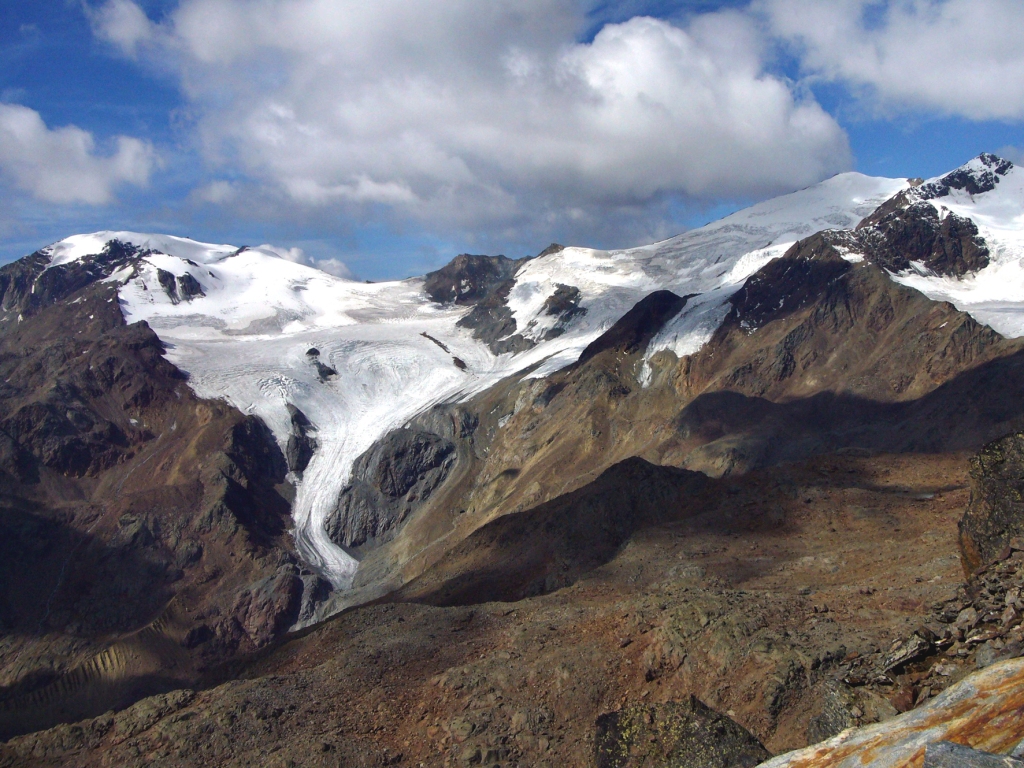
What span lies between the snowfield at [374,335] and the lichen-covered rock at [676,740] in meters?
81.8

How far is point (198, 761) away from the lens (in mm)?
17844

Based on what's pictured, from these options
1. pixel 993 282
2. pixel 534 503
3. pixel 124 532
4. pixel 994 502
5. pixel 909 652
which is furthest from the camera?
pixel 993 282

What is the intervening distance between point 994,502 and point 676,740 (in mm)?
7366

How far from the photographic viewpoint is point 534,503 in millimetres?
80750

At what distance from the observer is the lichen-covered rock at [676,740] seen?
1245 centimetres

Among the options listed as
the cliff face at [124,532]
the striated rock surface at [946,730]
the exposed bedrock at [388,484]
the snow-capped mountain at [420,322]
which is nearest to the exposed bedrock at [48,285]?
the snow-capped mountain at [420,322]

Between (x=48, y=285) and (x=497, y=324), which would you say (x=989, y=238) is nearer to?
(x=497, y=324)

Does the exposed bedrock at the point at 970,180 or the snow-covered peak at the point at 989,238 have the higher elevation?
the exposed bedrock at the point at 970,180

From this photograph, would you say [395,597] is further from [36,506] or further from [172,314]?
[172,314]

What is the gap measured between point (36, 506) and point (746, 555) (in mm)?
94987

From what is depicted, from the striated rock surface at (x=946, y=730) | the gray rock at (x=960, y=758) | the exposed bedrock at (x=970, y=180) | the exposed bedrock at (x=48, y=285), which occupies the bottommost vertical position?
the striated rock surface at (x=946, y=730)

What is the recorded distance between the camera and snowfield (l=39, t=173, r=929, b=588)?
11838 centimetres

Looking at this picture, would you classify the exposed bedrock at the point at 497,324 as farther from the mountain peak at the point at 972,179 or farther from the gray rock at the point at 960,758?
the gray rock at the point at 960,758

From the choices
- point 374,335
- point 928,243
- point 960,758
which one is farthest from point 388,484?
point 960,758
